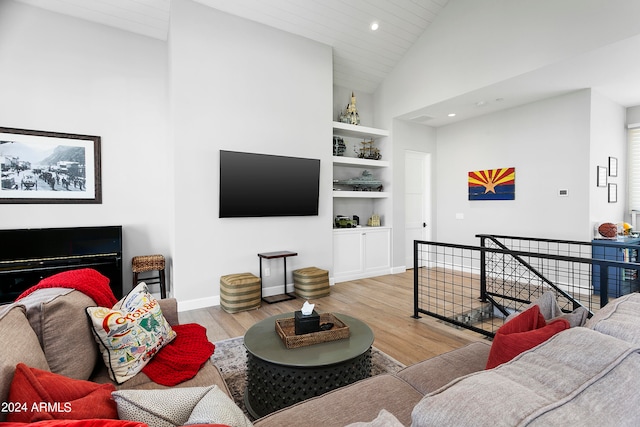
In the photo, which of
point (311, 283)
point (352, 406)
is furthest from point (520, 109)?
point (352, 406)

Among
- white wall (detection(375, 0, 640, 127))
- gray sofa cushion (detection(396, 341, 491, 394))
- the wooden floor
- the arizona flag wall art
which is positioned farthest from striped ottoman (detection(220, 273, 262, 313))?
the arizona flag wall art

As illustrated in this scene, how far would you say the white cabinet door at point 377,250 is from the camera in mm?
5573

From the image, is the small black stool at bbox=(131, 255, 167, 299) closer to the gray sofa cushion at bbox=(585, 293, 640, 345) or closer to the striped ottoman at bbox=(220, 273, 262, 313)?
the striped ottoman at bbox=(220, 273, 262, 313)

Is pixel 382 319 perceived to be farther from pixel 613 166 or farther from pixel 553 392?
pixel 613 166

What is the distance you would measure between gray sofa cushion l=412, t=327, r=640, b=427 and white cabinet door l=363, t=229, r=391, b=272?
4.76 m

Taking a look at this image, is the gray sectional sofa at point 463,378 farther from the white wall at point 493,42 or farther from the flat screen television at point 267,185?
the white wall at point 493,42

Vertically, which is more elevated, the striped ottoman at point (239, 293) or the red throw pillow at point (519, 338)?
the red throw pillow at point (519, 338)

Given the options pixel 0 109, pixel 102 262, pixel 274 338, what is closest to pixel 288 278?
pixel 102 262

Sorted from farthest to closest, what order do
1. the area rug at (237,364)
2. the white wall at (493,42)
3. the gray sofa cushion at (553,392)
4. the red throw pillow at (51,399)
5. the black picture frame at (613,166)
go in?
the black picture frame at (613,166) < the white wall at (493,42) < the area rug at (237,364) < the red throw pillow at (51,399) < the gray sofa cushion at (553,392)

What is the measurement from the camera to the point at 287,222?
4.66m

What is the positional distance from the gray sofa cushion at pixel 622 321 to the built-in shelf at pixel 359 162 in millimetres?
4301

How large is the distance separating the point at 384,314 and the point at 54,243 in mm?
3890

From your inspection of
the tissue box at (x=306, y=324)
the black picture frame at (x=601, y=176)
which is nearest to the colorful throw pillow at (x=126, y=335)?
the tissue box at (x=306, y=324)

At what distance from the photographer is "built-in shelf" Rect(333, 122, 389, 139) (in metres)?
5.31
